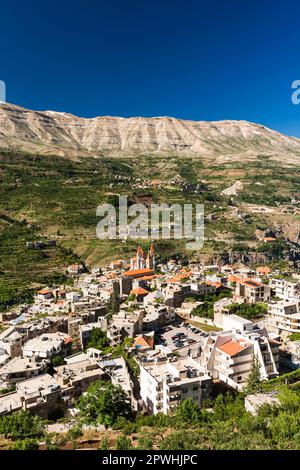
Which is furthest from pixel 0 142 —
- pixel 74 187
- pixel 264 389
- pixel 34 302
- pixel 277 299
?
pixel 264 389

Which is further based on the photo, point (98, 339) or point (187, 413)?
point (98, 339)

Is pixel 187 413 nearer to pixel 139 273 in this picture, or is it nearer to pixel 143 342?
pixel 143 342

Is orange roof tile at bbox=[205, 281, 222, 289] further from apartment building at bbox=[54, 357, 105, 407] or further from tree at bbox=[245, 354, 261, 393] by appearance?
apartment building at bbox=[54, 357, 105, 407]

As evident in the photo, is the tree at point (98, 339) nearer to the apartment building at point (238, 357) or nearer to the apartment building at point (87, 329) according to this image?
the apartment building at point (87, 329)

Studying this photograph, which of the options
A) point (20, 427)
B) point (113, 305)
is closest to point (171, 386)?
point (20, 427)

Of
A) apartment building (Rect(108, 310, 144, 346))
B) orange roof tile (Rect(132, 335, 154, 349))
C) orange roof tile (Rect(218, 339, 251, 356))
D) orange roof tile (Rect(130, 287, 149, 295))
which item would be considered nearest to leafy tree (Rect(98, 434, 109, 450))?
orange roof tile (Rect(218, 339, 251, 356))
